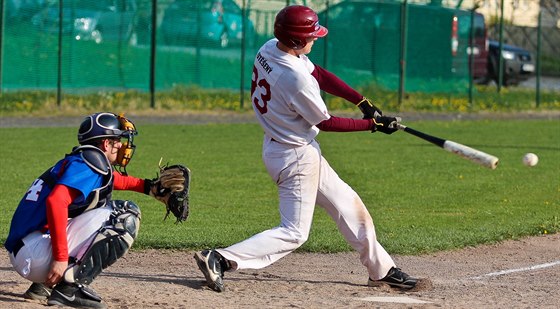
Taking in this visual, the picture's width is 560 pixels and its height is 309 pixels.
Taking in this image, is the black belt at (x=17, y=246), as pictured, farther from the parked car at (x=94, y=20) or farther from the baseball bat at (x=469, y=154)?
the parked car at (x=94, y=20)

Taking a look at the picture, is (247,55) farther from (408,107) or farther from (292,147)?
(292,147)

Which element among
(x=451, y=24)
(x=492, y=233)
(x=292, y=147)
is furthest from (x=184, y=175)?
(x=451, y=24)

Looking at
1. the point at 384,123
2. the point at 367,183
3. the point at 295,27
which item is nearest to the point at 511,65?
the point at 367,183

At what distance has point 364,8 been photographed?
84.9 feet

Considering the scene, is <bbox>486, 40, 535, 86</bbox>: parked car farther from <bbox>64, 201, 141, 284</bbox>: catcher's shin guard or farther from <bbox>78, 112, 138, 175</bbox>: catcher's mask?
<bbox>64, 201, 141, 284</bbox>: catcher's shin guard

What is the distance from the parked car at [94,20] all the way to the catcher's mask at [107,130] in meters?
16.2

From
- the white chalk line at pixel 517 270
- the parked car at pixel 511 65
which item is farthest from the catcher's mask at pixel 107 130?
the parked car at pixel 511 65

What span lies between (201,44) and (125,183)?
17612 mm

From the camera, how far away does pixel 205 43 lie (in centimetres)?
2409

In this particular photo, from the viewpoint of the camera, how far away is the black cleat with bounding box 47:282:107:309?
20.7 feet

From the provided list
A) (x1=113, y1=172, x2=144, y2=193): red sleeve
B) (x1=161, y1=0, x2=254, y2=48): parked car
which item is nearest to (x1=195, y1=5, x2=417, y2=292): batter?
(x1=113, y1=172, x2=144, y2=193): red sleeve

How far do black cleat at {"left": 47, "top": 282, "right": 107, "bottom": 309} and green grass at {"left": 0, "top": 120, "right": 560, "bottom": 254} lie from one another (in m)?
2.52

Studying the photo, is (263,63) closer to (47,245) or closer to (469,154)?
(469,154)

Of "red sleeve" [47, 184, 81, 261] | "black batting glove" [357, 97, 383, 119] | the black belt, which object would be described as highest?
"black batting glove" [357, 97, 383, 119]
